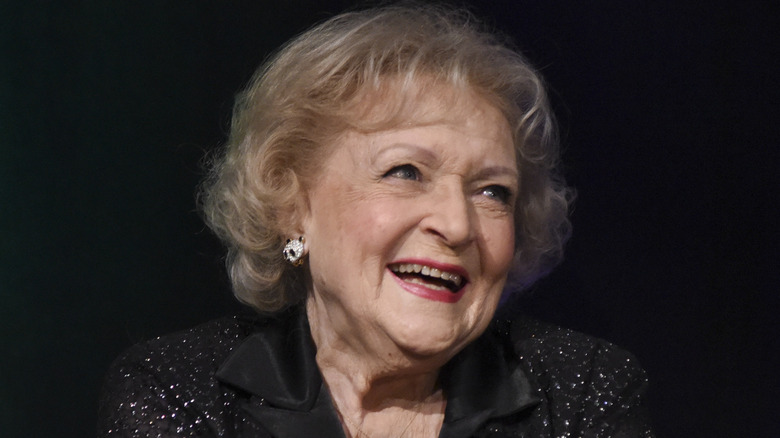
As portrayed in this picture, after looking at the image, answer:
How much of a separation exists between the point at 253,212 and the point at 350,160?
0.25 m

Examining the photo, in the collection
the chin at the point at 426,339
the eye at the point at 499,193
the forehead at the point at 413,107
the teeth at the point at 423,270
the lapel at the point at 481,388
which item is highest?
the forehead at the point at 413,107

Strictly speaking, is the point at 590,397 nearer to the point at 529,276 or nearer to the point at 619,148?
the point at 529,276

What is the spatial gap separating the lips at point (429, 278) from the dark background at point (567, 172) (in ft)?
2.06

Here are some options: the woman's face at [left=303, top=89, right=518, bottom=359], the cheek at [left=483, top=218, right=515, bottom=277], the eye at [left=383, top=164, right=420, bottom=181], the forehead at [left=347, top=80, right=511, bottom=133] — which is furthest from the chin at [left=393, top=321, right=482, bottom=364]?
the forehead at [left=347, top=80, right=511, bottom=133]

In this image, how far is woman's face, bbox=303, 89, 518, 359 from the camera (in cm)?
189

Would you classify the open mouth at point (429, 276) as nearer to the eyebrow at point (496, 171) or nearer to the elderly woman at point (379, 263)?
the elderly woman at point (379, 263)

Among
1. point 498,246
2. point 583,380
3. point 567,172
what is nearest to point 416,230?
point 498,246

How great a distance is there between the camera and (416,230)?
1.90 meters

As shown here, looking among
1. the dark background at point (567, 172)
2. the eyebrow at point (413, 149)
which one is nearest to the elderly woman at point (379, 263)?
the eyebrow at point (413, 149)

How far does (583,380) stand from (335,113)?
747mm

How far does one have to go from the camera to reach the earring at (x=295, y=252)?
2031 millimetres

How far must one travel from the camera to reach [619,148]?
2.51 meters

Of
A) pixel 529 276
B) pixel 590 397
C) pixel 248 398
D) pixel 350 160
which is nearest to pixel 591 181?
pixel 529 276

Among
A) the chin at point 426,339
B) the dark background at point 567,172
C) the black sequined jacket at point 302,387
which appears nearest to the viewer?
the chin at point 426,339
